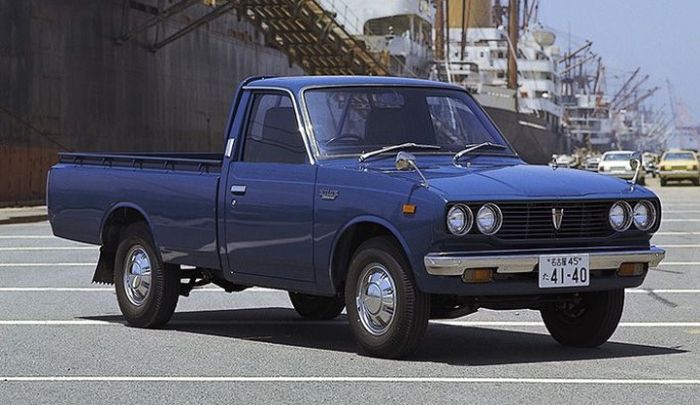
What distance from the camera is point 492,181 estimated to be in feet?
30.9

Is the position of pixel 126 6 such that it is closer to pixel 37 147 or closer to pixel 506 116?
pixel 37 147

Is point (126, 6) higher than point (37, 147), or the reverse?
point (126, 6)

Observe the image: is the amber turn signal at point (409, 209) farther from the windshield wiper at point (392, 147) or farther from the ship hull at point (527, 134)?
the ship hull at point (527, 134)

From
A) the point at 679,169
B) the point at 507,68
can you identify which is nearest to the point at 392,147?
the point at 679,169

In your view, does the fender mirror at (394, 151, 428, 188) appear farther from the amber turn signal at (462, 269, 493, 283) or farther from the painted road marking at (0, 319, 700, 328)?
the painted road marking at (0, 319, 700, 328)

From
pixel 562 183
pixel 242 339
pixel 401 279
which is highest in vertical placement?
pixel 562 183

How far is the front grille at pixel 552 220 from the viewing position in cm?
920

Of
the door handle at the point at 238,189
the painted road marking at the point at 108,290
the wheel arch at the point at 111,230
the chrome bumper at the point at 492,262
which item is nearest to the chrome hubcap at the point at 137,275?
the wheel arch at the point at 111,230

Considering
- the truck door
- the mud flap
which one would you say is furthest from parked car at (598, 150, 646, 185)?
the truck door

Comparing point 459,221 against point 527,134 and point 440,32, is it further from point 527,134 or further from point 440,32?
point 527,134

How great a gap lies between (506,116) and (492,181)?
104 metres

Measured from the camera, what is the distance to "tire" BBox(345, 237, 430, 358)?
9133 millimetres

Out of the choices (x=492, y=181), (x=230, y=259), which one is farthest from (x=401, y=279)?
(x=230, y=259)

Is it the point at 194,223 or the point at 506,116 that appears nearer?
the point at 194,223
